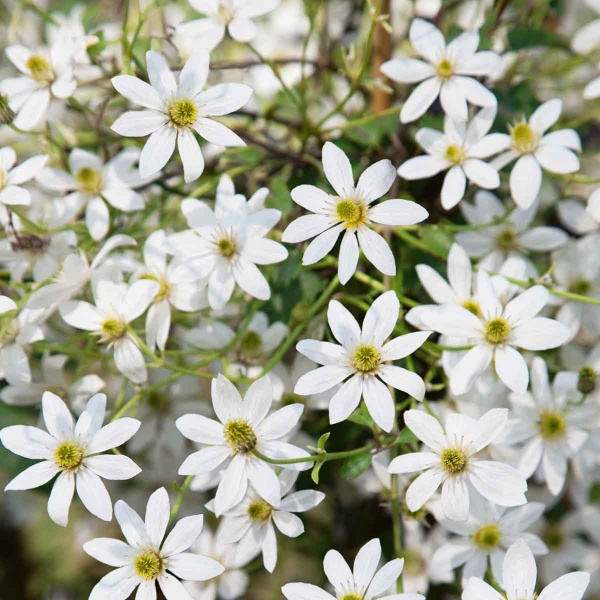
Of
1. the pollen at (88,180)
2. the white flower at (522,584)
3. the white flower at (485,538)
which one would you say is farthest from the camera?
the pollen at (88,180)

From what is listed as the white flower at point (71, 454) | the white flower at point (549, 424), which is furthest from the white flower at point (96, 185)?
the white flower at point (549, 424)

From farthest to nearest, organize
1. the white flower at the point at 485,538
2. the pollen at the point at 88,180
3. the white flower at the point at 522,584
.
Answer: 1. the pollen at the point at 88,180
2. the white flower at the point at 485,538
3. the white flower at the point at 522,584

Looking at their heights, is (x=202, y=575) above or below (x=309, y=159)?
below

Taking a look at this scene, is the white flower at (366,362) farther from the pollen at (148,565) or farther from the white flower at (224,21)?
Result: the white flower at (224,21)

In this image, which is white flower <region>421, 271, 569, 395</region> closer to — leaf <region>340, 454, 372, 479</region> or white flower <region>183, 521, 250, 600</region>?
leaf <region>340, 454, 372, 479</region>

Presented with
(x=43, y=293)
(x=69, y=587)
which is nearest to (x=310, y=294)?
(x=43, y=293)

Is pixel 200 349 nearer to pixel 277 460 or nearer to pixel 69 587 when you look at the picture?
pixel 277 460

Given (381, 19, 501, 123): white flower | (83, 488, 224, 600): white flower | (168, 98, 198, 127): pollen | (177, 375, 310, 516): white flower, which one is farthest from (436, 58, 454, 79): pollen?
(83, 488, 224, 600): white flower
